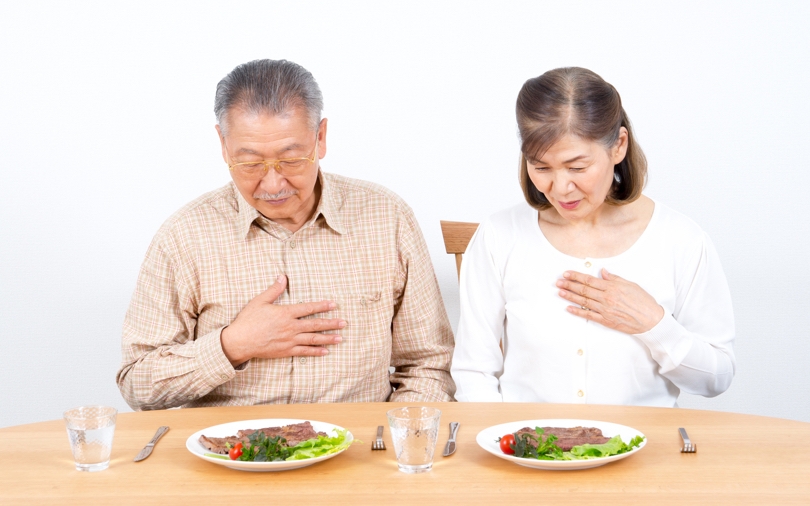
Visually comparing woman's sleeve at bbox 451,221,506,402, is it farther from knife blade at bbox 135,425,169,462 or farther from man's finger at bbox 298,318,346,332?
knife blade at bbox 135,425,169,462

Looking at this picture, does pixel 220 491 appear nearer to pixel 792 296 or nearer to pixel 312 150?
pixel 312 150

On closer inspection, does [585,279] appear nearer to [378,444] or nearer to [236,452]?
[378,444]

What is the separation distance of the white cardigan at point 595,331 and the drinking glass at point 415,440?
679 millimetres

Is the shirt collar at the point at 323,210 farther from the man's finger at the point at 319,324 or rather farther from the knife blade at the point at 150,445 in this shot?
the knife blade at the point at 150,445

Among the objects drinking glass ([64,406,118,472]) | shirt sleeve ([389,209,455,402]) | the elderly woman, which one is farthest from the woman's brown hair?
drinking glass ([64,406,118,472])

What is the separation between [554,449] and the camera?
1.38m

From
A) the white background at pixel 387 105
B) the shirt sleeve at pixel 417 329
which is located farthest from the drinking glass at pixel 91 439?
the white background at pixel 387 105

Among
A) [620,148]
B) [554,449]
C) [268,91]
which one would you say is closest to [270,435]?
[554,449]

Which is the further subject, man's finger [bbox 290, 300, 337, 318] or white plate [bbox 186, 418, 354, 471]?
man's finger [bbox 290, 300, 337, 318]

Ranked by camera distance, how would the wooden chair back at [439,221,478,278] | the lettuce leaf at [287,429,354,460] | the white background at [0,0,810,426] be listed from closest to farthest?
the lettuce leaf at [287,429,354,460]
the wooden chair back at [439,221,478,278]
the white background at [0,0,810,426]

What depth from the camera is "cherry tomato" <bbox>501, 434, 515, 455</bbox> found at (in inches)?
55.3

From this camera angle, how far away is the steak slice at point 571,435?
1.42m

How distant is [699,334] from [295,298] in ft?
2.99

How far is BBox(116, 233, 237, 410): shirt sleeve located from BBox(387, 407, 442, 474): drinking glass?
26.4 inches
